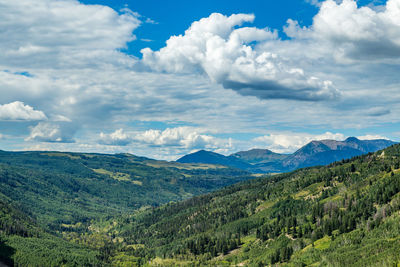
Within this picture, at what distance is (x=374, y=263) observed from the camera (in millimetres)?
193250

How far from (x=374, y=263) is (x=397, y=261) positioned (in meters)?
11.7

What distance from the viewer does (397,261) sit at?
618 feet
